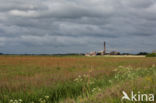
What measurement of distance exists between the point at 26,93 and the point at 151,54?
7062 centimetres

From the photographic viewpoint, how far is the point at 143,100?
4.05 meters

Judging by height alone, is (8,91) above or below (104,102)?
below

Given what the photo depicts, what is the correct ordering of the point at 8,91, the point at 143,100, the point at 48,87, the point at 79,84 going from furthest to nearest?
the point at 79,84, the point at 48,87, the point at 8,91, the point at 143,100

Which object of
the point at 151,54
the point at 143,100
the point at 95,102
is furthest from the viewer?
the point at 151,54

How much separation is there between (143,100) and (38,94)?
483 centimetres

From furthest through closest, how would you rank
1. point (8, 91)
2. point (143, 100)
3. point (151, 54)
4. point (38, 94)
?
1. point (151, 54)
2. point (8, 91)
3. point (38, 94)
4. point (143, 100)

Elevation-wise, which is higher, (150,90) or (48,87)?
(150,90)

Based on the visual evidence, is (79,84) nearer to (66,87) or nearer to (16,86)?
(66,87)

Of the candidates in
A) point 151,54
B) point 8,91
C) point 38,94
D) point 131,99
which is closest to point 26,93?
point 38,94

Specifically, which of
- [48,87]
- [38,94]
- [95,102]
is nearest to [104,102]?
[95,102]

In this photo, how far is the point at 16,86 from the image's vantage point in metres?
9.05

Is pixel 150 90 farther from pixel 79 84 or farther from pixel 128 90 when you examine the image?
pixel 79 84

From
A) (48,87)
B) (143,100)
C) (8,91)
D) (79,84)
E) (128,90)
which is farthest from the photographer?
(79,84)

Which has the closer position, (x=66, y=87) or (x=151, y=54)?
(x=66, y=87)
